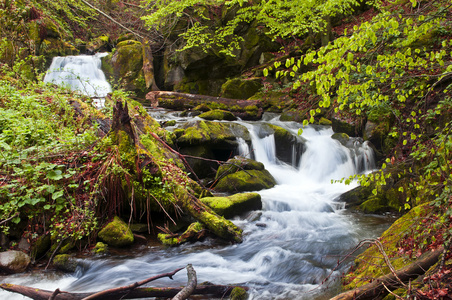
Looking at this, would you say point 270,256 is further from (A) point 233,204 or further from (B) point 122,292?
(B) point 122,292

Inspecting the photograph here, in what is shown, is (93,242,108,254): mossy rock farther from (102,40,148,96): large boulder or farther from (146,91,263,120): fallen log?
(102,40,148,96): large boulder

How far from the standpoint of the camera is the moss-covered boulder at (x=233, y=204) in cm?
595

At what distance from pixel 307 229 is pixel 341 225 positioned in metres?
0.83

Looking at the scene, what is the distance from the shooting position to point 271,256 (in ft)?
16.3

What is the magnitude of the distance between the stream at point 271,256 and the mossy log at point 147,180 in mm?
351

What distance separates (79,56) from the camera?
63.6ft

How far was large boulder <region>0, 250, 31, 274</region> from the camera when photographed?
3.93 m

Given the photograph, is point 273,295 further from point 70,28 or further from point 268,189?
point 70,28

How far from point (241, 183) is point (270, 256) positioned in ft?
10.4

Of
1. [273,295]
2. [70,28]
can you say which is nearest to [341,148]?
[273,295]

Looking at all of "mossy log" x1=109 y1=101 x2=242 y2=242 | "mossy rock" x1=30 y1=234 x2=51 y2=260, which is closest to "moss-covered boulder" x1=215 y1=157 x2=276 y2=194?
"mossy log" x1=109 y1=101 x2=242 y2=242

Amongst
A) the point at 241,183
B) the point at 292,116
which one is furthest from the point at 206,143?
the point at 292,116

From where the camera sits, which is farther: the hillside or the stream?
the stream

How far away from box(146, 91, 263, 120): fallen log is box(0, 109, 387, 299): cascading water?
5.74 meters
